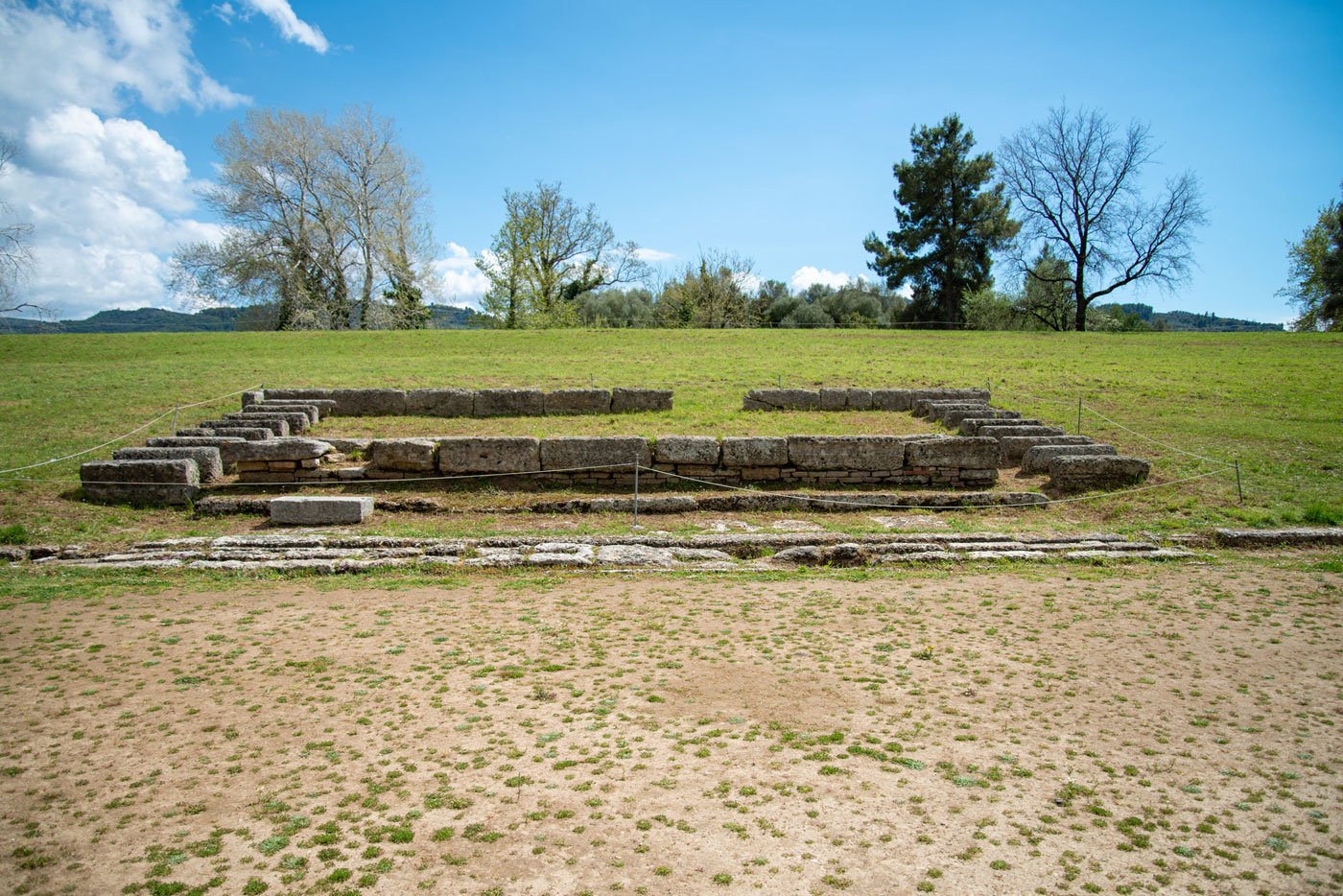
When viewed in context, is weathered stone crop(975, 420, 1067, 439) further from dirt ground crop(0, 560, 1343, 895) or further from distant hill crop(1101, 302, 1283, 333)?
distant hill crop(1101, 302, 1283, 333)

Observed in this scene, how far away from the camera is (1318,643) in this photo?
6.12 metres

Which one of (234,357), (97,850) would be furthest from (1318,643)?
(234,357)

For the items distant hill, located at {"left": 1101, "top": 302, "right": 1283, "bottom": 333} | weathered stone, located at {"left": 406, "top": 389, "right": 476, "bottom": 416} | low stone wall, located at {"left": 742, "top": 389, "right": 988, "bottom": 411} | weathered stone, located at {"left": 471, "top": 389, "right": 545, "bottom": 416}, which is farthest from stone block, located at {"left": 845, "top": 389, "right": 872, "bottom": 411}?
distant hill, located at {"left": 1101, "top": 302, "right": 1283, "bottom": 333}

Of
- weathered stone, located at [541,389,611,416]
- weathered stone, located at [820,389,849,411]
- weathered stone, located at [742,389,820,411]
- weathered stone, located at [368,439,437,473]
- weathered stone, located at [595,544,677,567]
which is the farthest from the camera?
weathered stone, located at [820,389,849,411]

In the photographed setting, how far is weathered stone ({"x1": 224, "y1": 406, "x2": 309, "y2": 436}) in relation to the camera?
46.0 feet

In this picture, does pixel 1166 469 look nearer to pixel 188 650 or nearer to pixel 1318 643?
pixel 1318 643

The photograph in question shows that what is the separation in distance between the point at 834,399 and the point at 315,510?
1109 cm

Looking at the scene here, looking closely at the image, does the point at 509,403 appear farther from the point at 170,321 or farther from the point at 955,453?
the point at 170,321

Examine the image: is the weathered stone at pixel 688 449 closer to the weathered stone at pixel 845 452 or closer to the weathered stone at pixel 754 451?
the weathered stone at pixel 754 451

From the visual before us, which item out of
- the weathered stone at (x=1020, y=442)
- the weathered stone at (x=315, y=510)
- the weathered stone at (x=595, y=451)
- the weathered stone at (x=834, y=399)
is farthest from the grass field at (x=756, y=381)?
the weathered stone at (x=595, y=451)

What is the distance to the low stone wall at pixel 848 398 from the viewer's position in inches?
639

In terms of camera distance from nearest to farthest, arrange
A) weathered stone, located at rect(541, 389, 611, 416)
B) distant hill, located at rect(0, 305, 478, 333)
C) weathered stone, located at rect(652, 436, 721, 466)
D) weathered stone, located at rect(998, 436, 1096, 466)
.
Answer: weathered stone, located at rect(652, 436, 721, 466), weathered stone, located at rect(998, 436, 1096, 466), weathered stone, located at rect(541, 389, 611, 416), distant hill, located at rect(0, 305, 478, 333)

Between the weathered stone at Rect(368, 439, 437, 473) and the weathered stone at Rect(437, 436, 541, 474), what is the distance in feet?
0.59

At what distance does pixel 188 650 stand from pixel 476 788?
362cm
